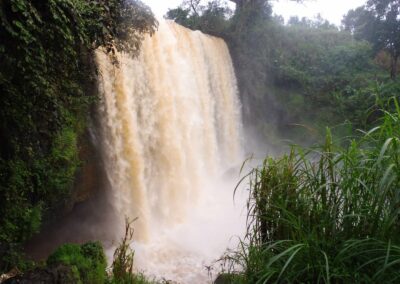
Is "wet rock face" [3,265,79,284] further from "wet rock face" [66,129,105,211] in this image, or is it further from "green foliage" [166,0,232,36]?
"green foliage" [166,0,232,36]

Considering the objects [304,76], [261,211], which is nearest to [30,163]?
[261,211]

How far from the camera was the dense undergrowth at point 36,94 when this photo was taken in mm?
3574

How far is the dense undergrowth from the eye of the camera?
3.57 m

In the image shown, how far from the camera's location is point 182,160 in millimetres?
9977

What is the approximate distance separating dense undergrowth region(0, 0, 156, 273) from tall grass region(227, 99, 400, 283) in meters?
2.53

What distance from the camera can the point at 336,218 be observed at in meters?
2.21

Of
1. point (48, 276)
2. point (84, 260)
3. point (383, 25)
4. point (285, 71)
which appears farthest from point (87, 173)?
point (383, 25)

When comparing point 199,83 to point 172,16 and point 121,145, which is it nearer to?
point 121,145

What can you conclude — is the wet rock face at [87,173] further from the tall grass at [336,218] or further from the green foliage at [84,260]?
the tall grass at [336,218]

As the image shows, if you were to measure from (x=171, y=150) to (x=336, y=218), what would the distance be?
24.5ft

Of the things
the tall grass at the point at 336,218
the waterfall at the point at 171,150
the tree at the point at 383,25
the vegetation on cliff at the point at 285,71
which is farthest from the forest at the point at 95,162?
the tree at the point at 383,25

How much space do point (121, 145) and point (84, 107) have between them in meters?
1.31

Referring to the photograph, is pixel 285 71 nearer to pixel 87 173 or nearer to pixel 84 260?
pixel 87 173

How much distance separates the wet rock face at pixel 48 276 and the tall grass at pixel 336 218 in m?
2.15
